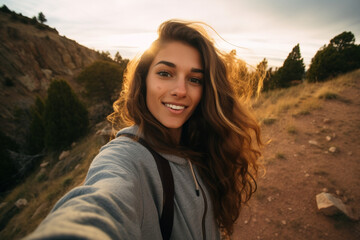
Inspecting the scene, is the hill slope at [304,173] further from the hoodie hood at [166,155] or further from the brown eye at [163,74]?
the brown eye at [163,74]

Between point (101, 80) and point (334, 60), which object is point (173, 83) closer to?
point (334, 60)

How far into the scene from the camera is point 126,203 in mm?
684

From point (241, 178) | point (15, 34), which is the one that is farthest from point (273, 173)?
point (15, 34)

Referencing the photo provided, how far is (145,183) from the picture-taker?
3.04ft

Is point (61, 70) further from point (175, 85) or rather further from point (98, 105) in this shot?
point (175, 85)

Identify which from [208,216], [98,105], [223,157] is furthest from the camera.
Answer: [98,105]

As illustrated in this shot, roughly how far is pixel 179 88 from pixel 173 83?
83 millimetres

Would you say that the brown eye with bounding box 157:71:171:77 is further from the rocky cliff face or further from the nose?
the rocky cliff face

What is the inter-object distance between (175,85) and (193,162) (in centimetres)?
76

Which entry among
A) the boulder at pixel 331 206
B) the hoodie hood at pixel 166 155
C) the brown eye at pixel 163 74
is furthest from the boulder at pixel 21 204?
the boulder at pixel 331 206

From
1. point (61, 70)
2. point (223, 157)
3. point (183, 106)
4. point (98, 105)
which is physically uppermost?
point (61, 70)

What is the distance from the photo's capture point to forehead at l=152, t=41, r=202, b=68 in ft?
4.68

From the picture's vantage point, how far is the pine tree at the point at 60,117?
→ 530 inches

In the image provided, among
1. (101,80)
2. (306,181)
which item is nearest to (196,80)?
(306,181)
